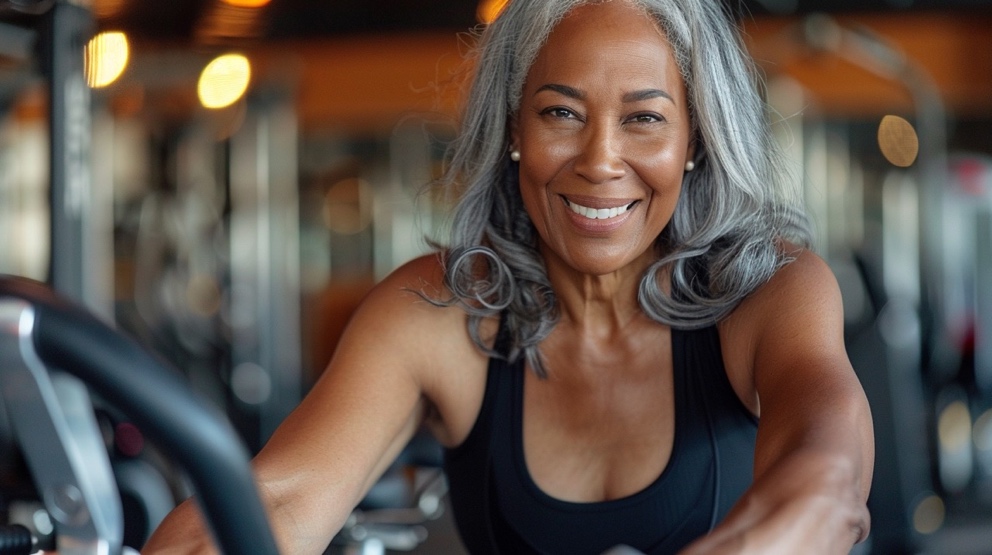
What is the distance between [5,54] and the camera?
229cm

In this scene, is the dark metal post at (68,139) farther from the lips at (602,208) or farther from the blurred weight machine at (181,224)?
the lips at (602,208)

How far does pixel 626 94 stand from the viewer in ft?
4.24

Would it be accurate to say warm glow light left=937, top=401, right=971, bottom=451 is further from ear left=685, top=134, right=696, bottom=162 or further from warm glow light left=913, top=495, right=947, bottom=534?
ear left=685, top=134, right=696, bottom=162

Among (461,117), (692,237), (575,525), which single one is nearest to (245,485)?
(575,525)

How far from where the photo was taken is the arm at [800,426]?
2.91 feet

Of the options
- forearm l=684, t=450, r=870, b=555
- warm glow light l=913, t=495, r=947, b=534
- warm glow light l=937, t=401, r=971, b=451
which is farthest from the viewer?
warm glow light l=937, t=401, r=971, b=451

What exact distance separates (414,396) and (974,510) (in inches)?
160

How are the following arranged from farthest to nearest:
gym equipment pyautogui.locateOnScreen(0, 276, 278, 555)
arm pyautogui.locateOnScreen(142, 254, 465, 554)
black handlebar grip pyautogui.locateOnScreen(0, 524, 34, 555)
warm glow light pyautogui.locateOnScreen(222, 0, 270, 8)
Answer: warm glow light pyautogui.locateOnScreen(222, 0, 270, 8)
arm pyautogui.locateOnScreen(142, 254, 465, 554)
black handlebar grip pyautogui.locateOnScreen(0, 524, 34, 555)
gym equipment pyautogui.locateOnScreen(0, 276, 278, 555)

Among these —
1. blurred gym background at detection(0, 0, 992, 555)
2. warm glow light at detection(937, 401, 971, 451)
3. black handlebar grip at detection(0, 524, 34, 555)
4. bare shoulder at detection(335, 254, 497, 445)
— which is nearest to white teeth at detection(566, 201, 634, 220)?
bare shoulder at detection(335, 254, 497, 445)

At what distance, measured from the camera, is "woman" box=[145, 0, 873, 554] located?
1.30 m

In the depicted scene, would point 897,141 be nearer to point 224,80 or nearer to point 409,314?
point 224,80

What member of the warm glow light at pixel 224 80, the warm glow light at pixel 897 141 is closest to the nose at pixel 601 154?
the warm glow light at pixel 224 80

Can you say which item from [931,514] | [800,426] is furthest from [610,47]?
[931,514]

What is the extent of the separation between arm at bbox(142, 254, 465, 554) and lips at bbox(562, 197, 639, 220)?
0.77ft
